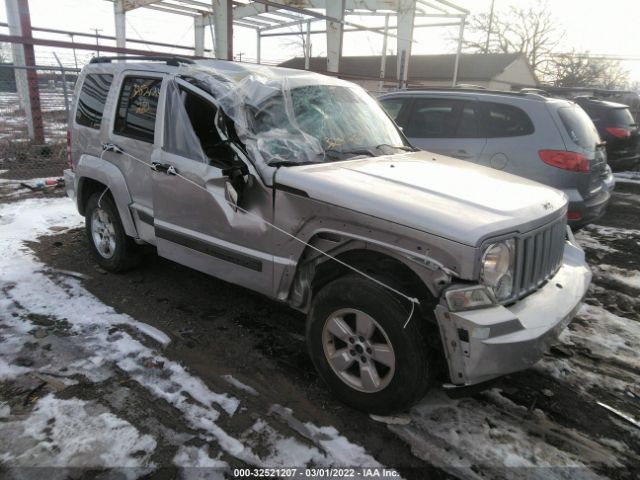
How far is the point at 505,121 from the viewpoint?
18.7 ft

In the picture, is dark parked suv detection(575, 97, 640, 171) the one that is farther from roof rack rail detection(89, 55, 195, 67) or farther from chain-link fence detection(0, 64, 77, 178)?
→ chain-link fence detection(0, 64, 77, 178)

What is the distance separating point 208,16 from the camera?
59.4ft

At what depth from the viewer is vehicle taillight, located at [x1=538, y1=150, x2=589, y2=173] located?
208 inches

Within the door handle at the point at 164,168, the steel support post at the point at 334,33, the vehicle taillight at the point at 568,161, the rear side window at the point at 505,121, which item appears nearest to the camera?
the door handle at the point at 164,168

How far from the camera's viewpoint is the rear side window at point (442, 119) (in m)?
5.95

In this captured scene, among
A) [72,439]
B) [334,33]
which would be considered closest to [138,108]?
[72,439]

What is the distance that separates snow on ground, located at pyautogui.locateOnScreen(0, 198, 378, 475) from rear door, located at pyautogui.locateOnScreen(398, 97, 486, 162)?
422cm

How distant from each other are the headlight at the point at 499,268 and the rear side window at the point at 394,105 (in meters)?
4.45

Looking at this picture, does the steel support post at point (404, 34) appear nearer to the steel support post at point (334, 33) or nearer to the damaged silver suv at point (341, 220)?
the steel support post at point (334, 33)

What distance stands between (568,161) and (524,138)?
0.56 meters

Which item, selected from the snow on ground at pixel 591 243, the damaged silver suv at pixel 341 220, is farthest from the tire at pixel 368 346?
the snow on ground at pixel 591 243

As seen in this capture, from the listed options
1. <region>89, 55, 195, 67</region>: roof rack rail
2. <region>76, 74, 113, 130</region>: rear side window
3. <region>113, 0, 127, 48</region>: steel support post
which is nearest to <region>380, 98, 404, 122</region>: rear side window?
<region>89, 55, 195, 67</region>: roof rack rail

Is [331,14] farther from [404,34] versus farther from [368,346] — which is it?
[368,346]

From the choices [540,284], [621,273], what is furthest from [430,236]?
[621,273]
